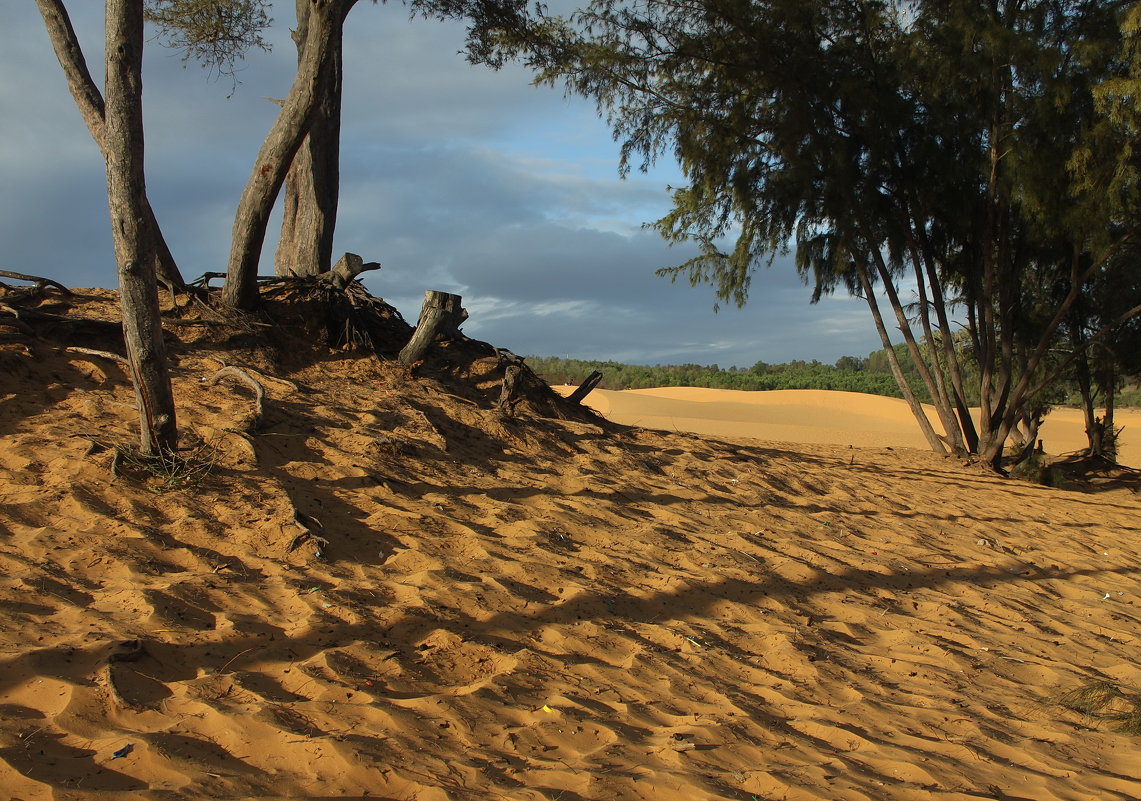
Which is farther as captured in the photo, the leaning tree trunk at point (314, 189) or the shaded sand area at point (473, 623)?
the leaning tree trunk at point (314, 189)

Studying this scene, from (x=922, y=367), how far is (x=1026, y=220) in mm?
2445

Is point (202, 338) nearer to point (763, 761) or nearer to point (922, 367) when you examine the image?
point (763, 761)

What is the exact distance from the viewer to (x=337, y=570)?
394cm

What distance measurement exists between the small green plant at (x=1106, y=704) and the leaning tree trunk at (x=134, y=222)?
4678 mm

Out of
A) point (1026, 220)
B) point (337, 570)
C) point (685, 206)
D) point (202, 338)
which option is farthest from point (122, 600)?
point (1026, 220)

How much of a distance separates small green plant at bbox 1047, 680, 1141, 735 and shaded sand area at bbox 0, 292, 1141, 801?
0.08 m

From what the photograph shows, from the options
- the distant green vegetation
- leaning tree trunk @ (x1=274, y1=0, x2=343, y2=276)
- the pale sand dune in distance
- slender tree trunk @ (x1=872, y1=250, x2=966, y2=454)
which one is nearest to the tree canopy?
slender tree trunk @ (x1=872, y1=250, x2=966, y2=454)

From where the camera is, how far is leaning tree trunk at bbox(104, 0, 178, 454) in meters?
4.21

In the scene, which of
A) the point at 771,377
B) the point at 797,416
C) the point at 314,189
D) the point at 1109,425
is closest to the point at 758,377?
the point at 771,377

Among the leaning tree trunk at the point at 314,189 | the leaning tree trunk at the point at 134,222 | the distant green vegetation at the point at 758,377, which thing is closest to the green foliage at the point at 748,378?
the distant green vegetation at the point at 758,377

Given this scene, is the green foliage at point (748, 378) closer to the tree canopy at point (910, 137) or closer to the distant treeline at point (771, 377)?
the distant treeline at point (771, 377)

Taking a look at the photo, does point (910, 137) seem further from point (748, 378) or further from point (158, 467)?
point (748, 378)

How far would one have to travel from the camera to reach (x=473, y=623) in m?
3.63

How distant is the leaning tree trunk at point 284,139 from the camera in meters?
6.26
